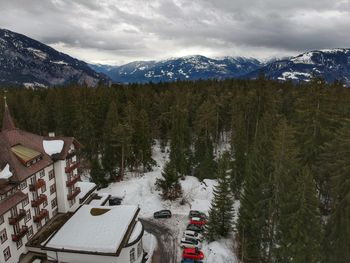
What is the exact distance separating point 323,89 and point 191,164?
103 feet

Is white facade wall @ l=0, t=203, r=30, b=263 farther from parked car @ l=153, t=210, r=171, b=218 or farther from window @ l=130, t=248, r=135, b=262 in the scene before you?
parked car @ l=153, t=210, r=171, b=218

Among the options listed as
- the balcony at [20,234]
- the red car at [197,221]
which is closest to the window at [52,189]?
the balcony at [20,234]

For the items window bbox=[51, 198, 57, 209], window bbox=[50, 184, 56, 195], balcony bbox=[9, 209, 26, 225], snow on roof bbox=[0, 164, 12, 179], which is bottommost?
window bbox=[51, 198, 57, 209]

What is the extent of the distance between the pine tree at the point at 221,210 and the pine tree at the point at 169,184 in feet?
37.9

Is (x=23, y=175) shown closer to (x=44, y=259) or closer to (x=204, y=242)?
(x=44, y=259)

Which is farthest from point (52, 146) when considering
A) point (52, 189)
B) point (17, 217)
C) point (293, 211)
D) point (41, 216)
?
point (293, 211)

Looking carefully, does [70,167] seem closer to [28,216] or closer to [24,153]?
[24,153]

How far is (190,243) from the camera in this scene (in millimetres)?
34719

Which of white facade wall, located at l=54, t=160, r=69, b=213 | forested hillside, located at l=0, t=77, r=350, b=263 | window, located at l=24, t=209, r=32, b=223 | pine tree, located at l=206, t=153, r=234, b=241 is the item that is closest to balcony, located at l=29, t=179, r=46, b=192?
window, located at l=24, t=209, r=32, b=223

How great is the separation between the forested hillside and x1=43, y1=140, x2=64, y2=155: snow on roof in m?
12.4

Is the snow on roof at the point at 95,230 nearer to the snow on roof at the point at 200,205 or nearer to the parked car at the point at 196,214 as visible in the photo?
the parked car at the point at 196,214

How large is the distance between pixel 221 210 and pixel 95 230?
1519 cm

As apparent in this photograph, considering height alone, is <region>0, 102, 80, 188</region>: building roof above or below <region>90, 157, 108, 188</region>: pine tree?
above

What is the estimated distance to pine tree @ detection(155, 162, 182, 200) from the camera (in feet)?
151
